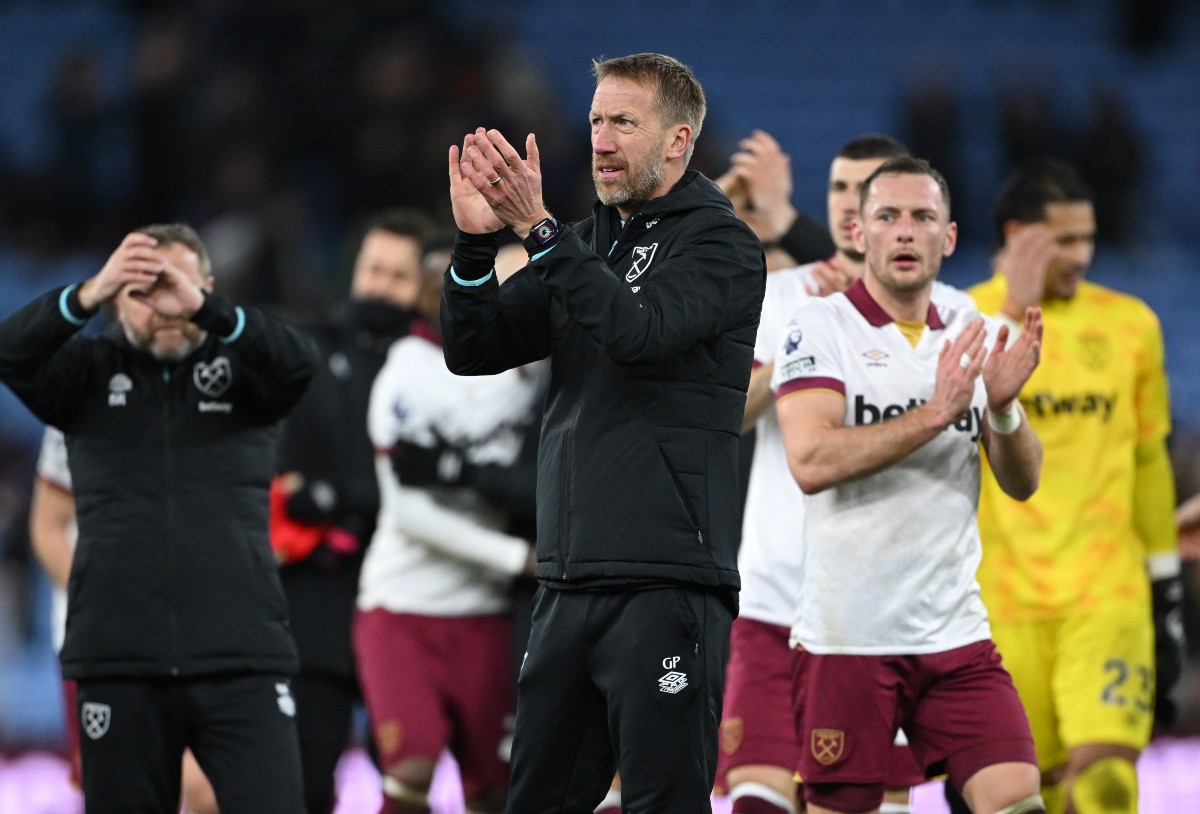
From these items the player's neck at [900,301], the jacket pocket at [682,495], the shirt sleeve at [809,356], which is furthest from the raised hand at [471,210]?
the player's neck at [900,301]

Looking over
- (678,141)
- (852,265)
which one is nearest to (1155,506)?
(852,265)

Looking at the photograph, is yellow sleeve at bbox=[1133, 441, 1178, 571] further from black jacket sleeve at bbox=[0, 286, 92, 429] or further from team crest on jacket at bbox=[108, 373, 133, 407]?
black jacket sleeve at bbox=[0, 286, 92, 429]

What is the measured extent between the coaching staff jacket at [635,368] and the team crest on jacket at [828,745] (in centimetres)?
93

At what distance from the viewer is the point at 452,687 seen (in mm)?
7875

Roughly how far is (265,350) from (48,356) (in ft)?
2.21

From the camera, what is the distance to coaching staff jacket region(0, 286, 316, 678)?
5.96 m

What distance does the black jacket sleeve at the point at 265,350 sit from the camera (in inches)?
240

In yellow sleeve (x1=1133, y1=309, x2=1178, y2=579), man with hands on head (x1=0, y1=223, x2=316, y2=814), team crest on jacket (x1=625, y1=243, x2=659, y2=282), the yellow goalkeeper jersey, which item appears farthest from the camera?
yellow sleeve (x1=1133, y1=309, x2=1178, y2=579)

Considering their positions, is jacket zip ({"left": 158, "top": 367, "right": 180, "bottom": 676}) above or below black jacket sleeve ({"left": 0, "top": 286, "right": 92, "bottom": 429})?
below

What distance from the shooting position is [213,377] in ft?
20.3

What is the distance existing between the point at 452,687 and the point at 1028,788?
10.1 ft

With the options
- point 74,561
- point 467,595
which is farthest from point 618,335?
point 467,595

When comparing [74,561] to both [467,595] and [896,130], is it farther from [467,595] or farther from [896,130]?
[896,130]

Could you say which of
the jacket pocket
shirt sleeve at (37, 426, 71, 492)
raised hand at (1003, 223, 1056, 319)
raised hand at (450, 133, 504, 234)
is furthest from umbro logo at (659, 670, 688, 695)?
shirt sleeve at (37, 426, 71, 492)
